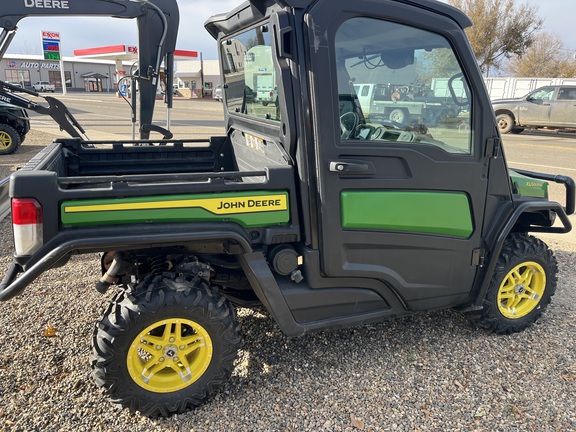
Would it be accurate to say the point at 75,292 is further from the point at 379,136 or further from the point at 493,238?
the point at 493,238

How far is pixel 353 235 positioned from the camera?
2.64 metres

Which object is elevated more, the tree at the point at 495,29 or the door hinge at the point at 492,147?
the tree at the point at 495,29

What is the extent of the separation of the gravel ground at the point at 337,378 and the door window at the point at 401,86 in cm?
141

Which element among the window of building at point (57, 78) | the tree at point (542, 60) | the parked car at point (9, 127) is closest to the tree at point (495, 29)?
the tree at point (542, 60)

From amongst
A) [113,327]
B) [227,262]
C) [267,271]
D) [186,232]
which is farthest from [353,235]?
[113,327]

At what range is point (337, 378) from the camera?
2.84m

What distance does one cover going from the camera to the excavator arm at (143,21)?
470 centimetres

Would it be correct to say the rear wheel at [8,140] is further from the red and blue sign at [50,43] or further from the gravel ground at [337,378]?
the red and blue sign at [50,43]

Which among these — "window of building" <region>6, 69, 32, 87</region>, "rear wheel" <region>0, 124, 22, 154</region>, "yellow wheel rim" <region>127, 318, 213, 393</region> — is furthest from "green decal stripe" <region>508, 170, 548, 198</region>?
"window of building" <region>6, 69, 32, 87</region>

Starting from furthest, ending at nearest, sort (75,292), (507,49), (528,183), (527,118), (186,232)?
(507,49) < (527,118) < (75,292) < (528,183) < (186,232)

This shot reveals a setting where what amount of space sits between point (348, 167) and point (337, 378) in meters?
1.32

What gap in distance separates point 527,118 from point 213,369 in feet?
55.2

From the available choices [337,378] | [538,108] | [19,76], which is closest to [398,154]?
[337,378]

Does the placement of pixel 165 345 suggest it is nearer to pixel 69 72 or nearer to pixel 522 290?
pixel 522 290
